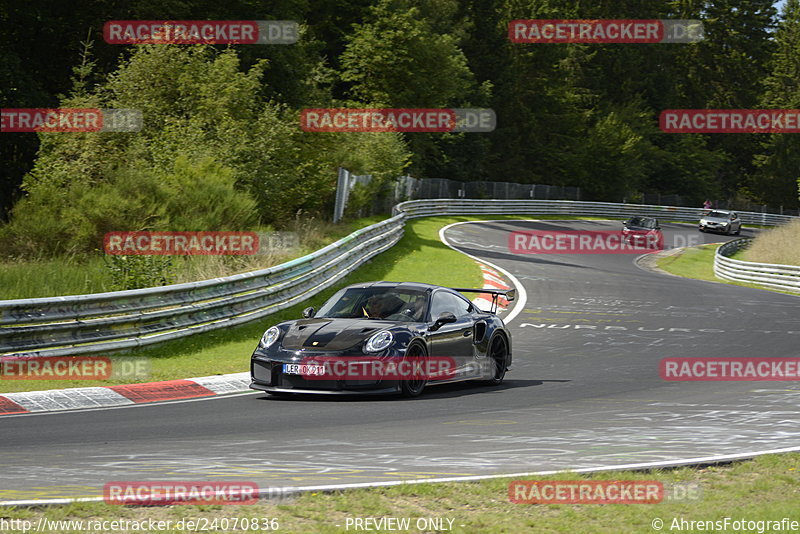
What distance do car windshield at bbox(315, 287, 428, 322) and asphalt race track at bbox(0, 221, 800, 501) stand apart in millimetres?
1029

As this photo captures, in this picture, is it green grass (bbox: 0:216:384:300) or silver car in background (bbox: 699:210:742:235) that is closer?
green grass (bbox: 0:216:384:300)

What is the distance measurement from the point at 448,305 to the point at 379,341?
1897 mm

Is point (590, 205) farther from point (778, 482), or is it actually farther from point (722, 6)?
point (778, 482)

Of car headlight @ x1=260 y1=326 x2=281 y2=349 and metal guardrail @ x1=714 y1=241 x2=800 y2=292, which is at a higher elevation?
car headlight @ x1=260 y1=326 x2=281 y2=349

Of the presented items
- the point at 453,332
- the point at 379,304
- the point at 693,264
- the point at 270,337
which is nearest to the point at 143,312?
the point at 270,337

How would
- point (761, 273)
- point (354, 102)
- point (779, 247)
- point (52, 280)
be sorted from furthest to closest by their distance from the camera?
point (354, 102) < point (779, 247) < point (761, 273) < point (52, 280)

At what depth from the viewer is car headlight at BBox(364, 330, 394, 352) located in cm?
1130

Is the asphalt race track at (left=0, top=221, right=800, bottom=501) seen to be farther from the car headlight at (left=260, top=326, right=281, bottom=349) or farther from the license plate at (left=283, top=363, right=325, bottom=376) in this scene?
the car headlight at (left=260, top=326, right=281, bottom=349)

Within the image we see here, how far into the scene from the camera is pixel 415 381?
1180 centimetres

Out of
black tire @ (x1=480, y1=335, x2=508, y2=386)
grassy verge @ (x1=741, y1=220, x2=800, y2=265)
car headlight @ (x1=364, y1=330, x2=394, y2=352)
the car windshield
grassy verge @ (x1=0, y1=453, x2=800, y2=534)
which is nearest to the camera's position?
grassy verge @ (x1=0, y1=453, x2=800, y2=534)

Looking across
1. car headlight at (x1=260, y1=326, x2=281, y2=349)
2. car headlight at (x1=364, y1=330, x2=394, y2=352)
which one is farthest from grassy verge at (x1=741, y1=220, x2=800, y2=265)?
car headlight at (x1=260, y1=326, x2=281, y2=349)

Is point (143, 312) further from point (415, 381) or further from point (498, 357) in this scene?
point (498, 357)

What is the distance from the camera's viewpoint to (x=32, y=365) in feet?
41.8

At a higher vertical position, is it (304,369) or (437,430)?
(304,369)
